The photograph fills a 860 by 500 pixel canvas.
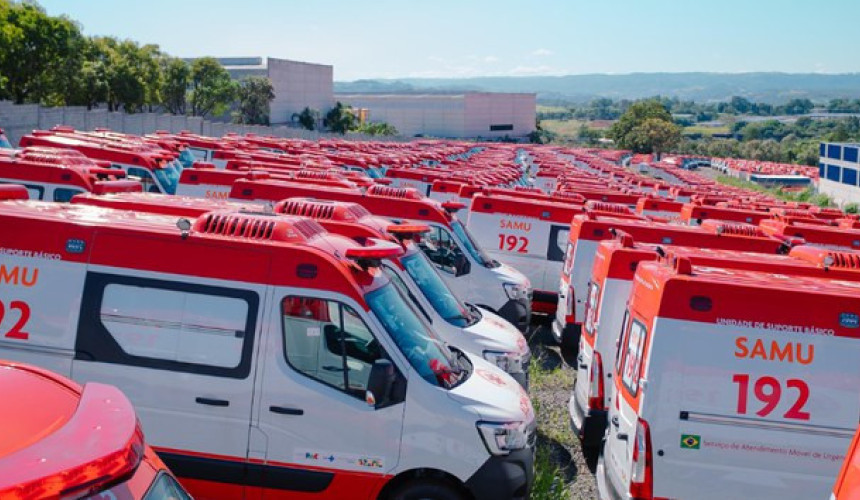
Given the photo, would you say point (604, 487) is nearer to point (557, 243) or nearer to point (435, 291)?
point (435, 291)

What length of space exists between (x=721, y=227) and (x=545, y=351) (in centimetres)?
319

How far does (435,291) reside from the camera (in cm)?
990

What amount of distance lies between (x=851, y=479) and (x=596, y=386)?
17.6ft

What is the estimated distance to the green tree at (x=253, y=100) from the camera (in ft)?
311

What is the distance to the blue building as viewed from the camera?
77294mm

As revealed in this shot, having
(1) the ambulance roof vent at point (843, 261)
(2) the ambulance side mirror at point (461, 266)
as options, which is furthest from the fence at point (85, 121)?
(1) the ambulance roof vent at point (843, 261)

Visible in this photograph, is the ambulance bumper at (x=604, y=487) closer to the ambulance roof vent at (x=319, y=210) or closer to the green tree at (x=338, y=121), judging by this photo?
the ambulance roof vent at (x=319, y=210)

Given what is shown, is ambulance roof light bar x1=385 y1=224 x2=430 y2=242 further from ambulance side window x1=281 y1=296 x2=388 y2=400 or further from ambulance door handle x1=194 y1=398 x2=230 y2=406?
ambulance door handle x1=194 y1=398 x2=230 y2=406

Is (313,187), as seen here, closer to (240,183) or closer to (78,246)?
(240,183)

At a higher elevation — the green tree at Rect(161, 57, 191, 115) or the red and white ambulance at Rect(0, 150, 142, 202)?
the green tree at Rect(161, 57, 191, 115)

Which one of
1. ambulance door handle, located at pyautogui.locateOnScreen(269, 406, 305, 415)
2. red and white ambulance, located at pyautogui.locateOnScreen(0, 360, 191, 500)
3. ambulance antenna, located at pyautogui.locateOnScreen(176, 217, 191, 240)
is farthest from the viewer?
ambulance antenna, located at pyautogui.locateOnScreen(176, 217, 191, 240)

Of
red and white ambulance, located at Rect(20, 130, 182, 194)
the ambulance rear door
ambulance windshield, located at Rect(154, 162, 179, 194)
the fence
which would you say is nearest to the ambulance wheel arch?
the ambulance rear door

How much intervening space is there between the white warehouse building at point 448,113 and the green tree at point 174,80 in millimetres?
95729

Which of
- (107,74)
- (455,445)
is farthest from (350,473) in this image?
(107,74)
